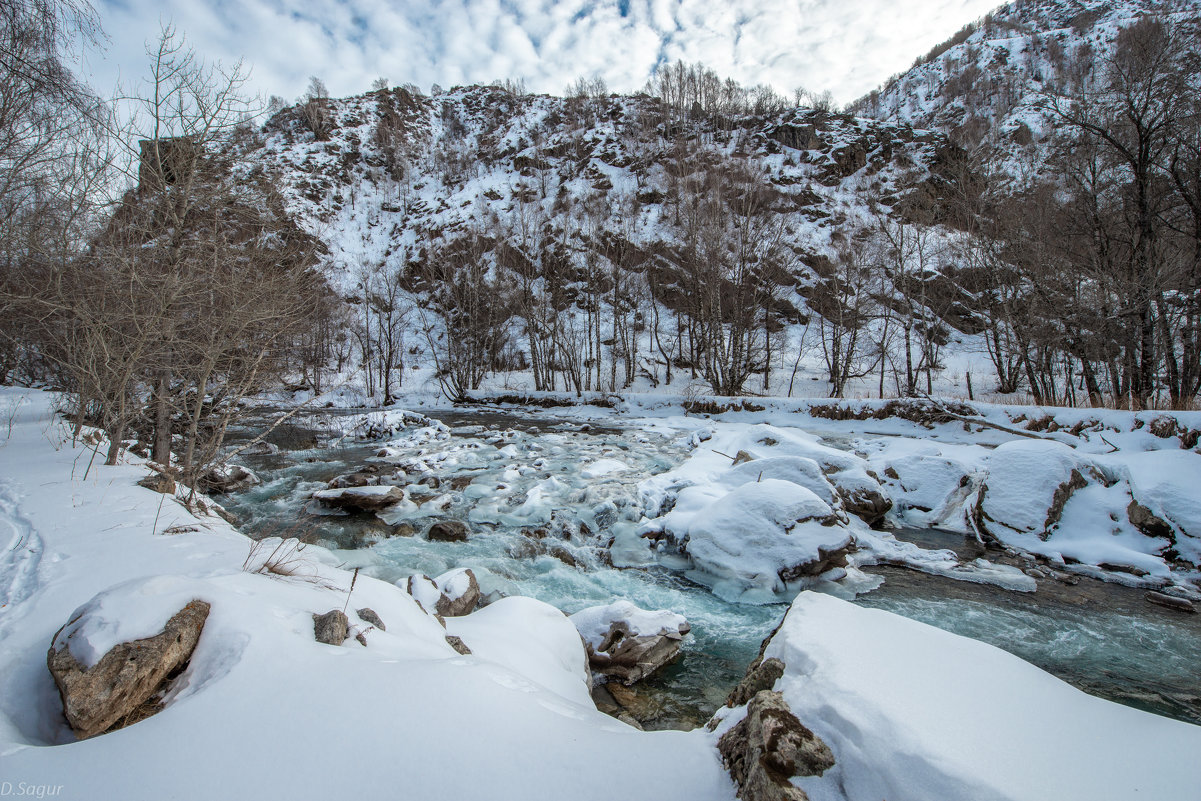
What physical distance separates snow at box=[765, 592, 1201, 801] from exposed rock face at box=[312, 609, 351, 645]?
86.7 inches

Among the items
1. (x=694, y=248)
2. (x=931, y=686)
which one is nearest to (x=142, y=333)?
(x=931, y=686)

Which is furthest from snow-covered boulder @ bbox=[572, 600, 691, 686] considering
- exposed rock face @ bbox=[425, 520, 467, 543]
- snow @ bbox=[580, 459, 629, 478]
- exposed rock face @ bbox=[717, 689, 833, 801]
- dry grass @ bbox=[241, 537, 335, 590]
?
snow @ bbox=[580, 459, 629, 478]

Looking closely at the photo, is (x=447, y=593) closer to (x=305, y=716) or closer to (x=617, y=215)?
(x=305, y=716)

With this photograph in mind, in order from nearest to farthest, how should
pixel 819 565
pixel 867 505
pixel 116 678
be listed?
pixel 116 678 → pixel 819 565 → pixel 867 505

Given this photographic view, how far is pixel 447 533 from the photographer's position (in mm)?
6461

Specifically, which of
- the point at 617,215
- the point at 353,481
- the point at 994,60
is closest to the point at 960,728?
the point at 353,481

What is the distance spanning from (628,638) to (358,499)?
541 cm

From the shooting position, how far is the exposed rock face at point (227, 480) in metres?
8.30

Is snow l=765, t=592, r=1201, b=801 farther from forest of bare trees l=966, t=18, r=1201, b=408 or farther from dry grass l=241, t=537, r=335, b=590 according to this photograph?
forest of bare trees l=966, t=18, r=1201, b=408

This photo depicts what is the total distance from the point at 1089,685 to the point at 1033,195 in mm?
17612

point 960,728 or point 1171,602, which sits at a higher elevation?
point 960,728

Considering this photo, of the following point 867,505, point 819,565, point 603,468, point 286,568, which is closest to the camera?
point 286,568

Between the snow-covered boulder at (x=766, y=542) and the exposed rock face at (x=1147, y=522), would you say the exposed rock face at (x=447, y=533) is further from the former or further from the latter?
the exposed rock face at (x=1147, y=522)

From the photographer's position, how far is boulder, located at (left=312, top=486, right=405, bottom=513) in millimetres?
7477
